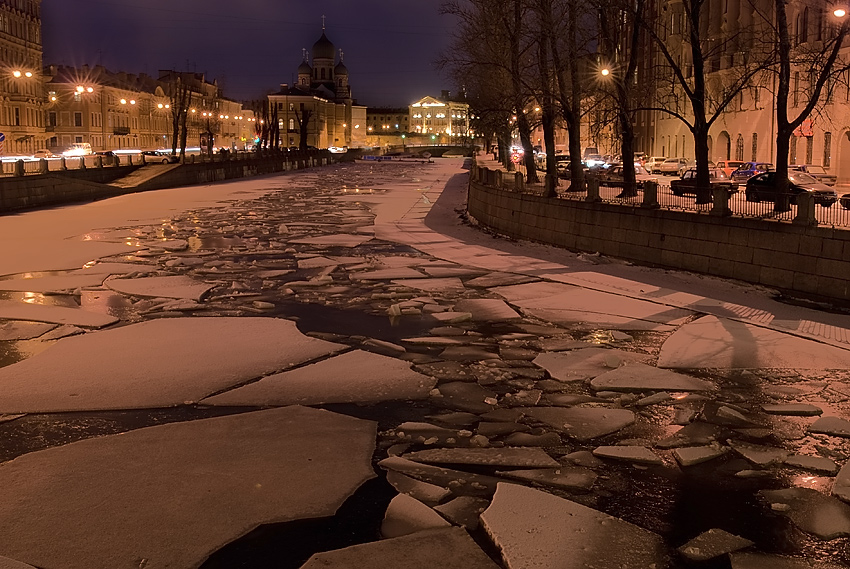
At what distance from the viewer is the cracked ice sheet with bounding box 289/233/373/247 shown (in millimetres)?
26562

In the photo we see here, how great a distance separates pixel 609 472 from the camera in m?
8.10

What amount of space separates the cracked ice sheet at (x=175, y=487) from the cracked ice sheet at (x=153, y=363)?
54.5 inches

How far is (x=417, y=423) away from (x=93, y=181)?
1714 inches

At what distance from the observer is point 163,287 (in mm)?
17766

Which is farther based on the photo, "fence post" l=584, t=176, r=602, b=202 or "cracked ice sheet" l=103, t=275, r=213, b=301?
"fence post" l=584, t=176, r=602, b=202

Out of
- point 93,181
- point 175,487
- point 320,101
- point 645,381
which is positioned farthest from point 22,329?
point 320,101

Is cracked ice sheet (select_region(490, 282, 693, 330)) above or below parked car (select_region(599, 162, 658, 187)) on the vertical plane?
below

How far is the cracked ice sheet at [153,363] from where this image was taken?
10211 millimetres

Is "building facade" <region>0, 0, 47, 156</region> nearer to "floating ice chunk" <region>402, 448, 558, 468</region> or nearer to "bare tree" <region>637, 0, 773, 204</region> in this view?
"bare tree" <region>637, 0, 773, 204</region>

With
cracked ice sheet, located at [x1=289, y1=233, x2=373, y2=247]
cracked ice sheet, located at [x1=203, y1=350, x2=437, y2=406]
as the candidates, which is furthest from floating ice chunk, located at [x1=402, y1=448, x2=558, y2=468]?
cracked ice sheet, located at [x1=289, y1=233, x2=373, y2=247]

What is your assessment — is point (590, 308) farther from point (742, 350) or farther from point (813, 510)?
point (813, 510)

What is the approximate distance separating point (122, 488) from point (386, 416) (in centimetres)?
307

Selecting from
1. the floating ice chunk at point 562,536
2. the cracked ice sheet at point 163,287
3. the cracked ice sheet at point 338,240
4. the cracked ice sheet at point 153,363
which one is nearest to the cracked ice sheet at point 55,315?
the cracked ice sheet at point 153,363

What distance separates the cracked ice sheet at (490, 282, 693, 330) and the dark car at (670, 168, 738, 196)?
15.6 ft
